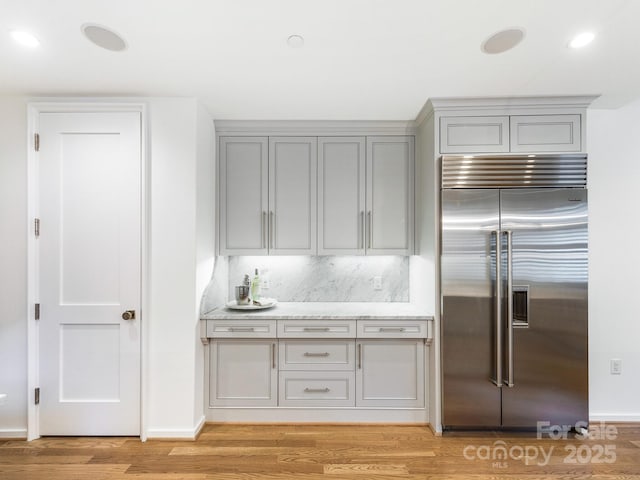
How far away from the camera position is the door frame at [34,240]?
2432 mm

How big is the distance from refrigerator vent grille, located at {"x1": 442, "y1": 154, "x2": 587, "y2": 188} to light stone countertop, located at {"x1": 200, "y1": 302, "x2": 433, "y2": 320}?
1.09m

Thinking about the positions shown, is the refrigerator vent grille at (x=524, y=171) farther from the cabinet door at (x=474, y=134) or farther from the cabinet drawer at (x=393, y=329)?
the cabinet drawer at (x=393, y=329)

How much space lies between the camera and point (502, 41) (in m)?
1.82

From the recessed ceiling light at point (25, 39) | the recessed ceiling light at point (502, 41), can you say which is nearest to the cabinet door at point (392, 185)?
the recessed ceiling light at point (502, 41)

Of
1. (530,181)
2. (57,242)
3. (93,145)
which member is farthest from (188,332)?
(530,181)

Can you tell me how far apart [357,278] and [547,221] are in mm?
1595

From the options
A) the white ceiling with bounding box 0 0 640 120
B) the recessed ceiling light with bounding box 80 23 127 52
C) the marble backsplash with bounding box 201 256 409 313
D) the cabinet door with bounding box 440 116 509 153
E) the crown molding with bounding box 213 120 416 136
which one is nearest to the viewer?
the white ceiling with bounding box 0 0 640 120

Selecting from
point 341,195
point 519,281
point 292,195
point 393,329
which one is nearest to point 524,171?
point 519,281

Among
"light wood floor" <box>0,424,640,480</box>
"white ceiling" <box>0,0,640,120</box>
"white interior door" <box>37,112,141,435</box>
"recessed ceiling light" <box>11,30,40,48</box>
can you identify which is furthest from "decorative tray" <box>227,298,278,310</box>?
"recessed ceiling light" <box>11,30,40,48</box>

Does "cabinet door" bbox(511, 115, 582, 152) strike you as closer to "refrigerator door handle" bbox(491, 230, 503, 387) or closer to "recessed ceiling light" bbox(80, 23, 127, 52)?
"refrigerator door handle" bbox(491, 230, 503, 387)

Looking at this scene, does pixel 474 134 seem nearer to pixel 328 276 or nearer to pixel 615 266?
pixel 615 266

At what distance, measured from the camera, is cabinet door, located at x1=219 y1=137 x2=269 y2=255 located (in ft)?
9.77

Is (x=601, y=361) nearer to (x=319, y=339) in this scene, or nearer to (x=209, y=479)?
(x=319, y=339)

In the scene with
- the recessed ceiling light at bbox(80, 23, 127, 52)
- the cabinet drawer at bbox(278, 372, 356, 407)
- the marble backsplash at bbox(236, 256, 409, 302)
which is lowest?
the cabinet drawer at bbox(278, 372, 356, 407)
